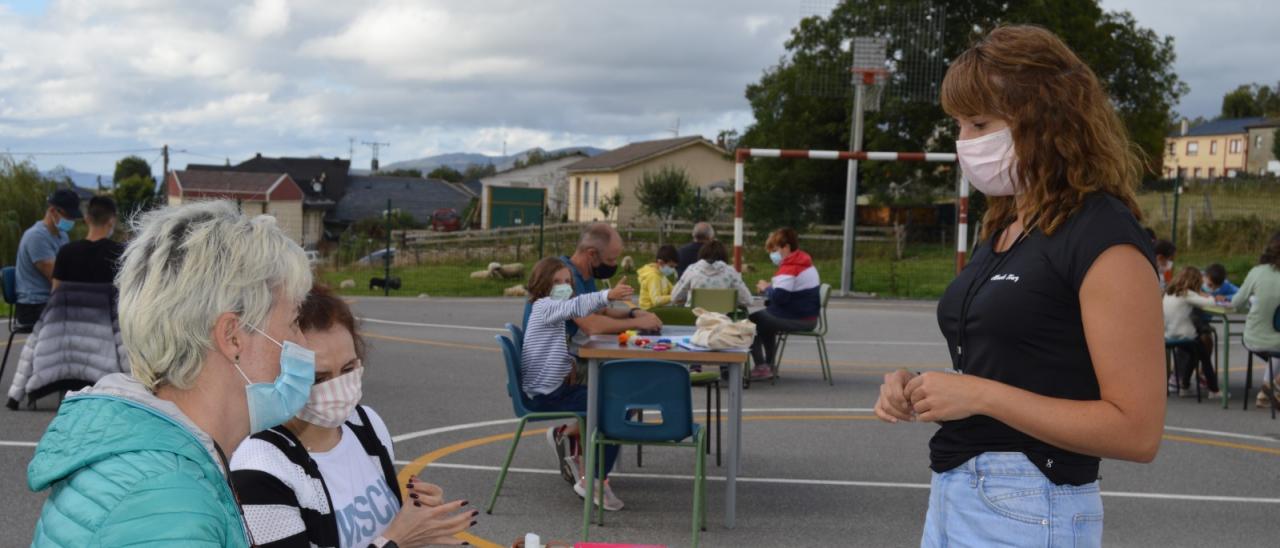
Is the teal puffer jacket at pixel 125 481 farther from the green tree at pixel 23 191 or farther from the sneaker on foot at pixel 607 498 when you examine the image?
the green tree at pixel 23 191

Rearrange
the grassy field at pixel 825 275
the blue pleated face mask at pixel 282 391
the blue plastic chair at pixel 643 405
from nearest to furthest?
1. the blue pleated face mask at pixel 282 391
2. the blue plastic chair at pixel 643 405
3. the grassy field at pixel 825 275

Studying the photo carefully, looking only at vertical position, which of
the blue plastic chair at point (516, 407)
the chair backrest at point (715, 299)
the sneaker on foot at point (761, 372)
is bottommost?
the sneaker on foot at point (761, 372)

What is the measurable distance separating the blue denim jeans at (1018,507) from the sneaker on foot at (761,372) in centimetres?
987

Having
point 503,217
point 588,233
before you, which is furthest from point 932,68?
point 503,217

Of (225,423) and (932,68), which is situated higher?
(932,68)

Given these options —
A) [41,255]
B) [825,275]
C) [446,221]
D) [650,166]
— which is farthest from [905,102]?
[446,221]

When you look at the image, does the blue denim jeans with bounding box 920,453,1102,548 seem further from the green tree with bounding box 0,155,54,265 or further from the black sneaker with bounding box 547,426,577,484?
the green tree with bounding box 0,155,54,265

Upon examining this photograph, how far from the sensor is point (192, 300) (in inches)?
77.5

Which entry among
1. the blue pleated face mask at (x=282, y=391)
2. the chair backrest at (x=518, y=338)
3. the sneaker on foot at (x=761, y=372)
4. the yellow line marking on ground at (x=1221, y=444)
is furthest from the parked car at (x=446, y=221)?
the blue pleated face mask at (x=282, y=391)

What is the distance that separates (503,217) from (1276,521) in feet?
165

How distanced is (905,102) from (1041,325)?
34321 millimetres

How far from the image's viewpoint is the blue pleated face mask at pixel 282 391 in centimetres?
204

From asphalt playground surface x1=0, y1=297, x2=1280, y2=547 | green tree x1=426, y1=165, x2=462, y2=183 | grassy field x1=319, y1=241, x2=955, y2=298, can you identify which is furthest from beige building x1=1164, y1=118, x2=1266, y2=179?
asphalt playground surface x1=0, y1=297, x2=1280, y2=547

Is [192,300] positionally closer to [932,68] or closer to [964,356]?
[964,356]
